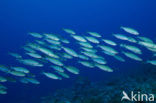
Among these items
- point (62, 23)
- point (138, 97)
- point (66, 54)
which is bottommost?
point (138, 97)

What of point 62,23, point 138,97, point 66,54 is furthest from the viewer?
point 62,23

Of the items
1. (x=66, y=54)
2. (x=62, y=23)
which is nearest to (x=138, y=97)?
(x=66, y=54)

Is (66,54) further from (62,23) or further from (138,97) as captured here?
(62,23)

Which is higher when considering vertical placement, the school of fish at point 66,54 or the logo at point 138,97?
the school of fish at point 66,54

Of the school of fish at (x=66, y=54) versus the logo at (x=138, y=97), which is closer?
the logo at (x=138, y=97)

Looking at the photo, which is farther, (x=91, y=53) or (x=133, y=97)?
(x=91, y=53)

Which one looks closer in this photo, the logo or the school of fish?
the logo

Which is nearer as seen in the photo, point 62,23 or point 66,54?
point 66,54

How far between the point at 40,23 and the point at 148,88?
7679cm

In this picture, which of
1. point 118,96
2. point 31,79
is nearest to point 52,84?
point 31,79

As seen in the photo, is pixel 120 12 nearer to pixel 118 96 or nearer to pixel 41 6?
pixel 41 6

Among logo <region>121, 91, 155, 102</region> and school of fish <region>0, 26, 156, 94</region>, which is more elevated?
school of fish <region>0, 26, 156, 94</region>

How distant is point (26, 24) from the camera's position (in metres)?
70.9

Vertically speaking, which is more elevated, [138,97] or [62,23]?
[62,23]
